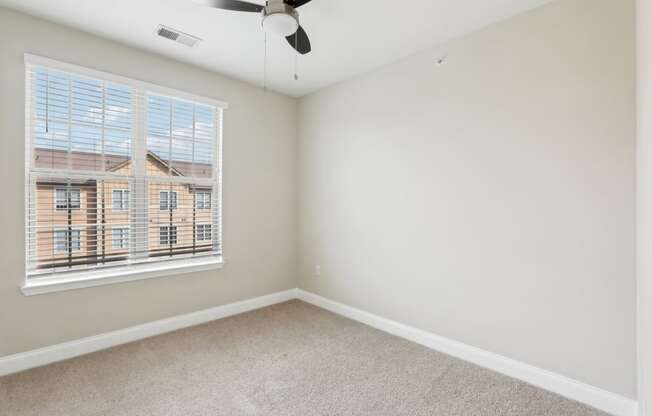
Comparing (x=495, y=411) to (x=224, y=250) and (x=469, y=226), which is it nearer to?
(x=469, y=226)

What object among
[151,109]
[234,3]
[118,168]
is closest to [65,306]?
[118,168]

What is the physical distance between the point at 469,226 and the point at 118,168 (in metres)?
3.15

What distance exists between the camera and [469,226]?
2.63 metres

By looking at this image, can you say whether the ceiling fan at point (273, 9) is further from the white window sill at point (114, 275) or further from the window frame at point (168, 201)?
the white window sill at point (114, 275)

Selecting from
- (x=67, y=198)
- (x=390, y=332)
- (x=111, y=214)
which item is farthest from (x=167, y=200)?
(x=390, y=332)

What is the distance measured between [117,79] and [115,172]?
0.83 metres

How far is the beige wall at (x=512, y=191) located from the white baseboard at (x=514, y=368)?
0.06 metres

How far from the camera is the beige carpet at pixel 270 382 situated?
2027 millimetres

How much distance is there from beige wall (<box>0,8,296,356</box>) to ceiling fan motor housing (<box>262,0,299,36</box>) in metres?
1.72

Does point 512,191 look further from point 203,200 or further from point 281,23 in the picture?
point 203,200

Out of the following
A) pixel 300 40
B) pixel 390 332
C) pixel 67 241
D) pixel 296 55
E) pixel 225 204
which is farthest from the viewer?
pixel 225 204

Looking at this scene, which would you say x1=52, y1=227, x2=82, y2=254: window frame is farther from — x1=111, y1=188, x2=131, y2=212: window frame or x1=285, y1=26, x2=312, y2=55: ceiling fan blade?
x1=285, y1=26, x2=312, y2=55: ceiling fan blade

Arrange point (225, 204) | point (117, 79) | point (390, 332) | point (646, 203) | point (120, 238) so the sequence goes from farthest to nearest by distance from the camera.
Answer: point (225, 204) < point (390, 332) < point (120, 238) < point (117, 79) < point (646, 203)

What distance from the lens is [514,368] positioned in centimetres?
238
